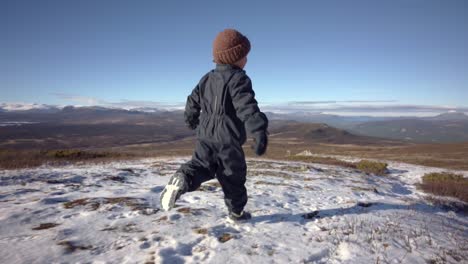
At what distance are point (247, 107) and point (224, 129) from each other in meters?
0.53

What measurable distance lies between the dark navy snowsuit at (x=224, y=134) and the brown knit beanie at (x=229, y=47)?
13 cm

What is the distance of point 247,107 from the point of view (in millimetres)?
3746

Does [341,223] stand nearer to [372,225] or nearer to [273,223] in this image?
[372,225]

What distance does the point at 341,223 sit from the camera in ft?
15.1

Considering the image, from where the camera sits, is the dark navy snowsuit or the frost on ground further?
the dark navy snowsuit

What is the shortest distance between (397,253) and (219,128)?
2.88m

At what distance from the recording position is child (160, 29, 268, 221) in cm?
390

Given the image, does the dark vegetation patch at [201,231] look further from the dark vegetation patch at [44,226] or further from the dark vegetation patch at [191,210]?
the dark vegetation patch at [44,226]

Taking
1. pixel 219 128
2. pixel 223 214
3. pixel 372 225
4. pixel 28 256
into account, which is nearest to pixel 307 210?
pixel 372 225

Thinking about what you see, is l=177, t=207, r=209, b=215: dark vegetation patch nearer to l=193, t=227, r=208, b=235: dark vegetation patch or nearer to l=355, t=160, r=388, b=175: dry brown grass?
l=193, t=227, r=208, b=235: dark vegetation patch

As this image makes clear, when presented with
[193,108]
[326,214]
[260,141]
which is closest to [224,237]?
[260,141]

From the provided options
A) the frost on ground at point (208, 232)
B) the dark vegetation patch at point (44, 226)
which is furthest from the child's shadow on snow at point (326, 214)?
the dark vegetation patch at point (44, 226)

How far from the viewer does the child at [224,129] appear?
12.8 feet

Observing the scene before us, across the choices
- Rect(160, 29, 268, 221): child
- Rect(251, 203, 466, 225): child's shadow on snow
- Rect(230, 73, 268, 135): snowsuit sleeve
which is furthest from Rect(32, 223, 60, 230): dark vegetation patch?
Rect(230, 73, 268, 135): snowsuit sleeve
